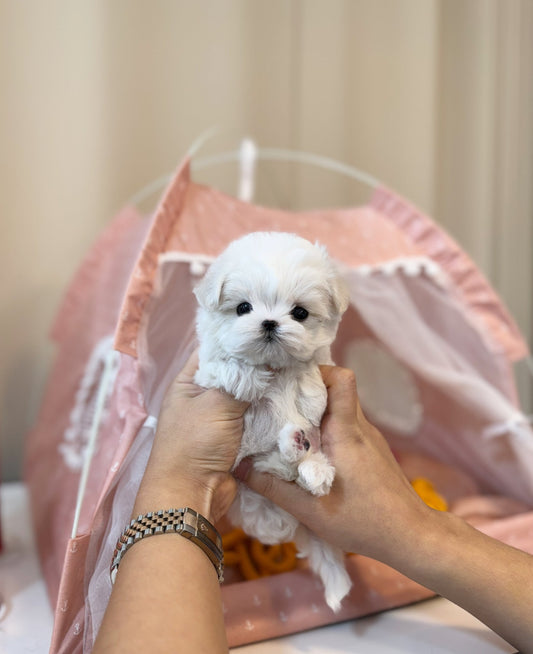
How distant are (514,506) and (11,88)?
1489mm

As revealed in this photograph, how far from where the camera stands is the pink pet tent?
33.5 inches

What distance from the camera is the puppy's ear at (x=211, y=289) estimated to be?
2.31ft

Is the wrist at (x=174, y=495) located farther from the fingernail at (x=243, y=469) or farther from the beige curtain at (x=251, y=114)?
the beige curtain at (x=251, y=114)

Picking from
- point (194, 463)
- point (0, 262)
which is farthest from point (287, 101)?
point (194, 463)

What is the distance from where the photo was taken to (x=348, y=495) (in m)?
0.76

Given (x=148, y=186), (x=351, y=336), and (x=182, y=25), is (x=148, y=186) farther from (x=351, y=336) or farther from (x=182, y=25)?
(x=351, y=336)

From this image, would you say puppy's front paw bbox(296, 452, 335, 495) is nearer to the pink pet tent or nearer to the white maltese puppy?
the white maltese puppy

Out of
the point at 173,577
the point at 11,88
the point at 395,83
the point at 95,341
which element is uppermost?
the point at 395,83

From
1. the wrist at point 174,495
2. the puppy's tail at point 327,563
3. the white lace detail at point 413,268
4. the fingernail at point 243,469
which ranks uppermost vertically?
the white lace detail at point 413,268

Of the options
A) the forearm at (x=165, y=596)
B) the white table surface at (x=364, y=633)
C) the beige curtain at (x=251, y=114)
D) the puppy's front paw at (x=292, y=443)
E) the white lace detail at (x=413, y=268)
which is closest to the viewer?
the forearm at (x=165, y=596)

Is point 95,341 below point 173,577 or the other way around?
the other way around

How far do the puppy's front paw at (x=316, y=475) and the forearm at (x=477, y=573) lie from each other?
14 cm

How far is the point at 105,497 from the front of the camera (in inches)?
32.0

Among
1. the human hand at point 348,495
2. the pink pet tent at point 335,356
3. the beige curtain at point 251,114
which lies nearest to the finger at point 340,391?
the human hand at point 348,495
